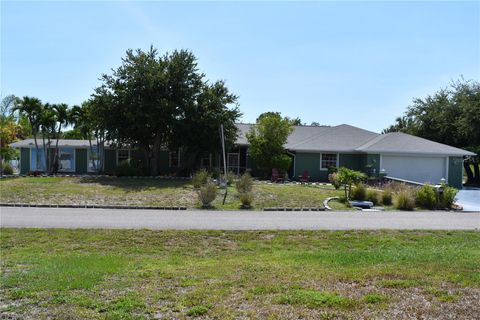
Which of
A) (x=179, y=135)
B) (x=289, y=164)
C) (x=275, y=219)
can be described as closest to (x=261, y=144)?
(x=289, y=164)

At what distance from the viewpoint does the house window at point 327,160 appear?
32312mm

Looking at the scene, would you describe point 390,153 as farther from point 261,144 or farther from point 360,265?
point 360,265

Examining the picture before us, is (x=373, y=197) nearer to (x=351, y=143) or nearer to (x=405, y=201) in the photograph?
(x=405, y=201)

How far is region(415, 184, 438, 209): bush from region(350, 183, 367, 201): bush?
2.20m

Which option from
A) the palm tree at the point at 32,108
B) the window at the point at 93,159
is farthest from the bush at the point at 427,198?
the palm tree at the point at 32,108

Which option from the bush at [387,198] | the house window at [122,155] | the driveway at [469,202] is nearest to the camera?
the driveway at [469,202]

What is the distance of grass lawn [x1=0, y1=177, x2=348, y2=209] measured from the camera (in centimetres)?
1862

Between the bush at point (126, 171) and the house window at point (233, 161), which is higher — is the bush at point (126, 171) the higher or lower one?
the lower one

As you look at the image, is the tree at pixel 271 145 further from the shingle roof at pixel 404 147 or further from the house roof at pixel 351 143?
the shingle roof at pixel 404 147

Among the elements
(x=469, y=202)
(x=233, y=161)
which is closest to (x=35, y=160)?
(x=233, y=161)

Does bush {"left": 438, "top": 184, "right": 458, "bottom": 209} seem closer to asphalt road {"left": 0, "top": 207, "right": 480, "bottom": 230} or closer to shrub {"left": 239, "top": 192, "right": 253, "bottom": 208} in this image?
asphalt road {"left": 0, "top": 207, "right": 480, "bottom": 230}

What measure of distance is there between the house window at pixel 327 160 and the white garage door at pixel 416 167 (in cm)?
351

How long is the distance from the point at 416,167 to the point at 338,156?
204 inches

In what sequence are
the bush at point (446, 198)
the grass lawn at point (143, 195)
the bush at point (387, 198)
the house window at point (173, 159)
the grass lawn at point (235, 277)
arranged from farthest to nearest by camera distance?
1. the house window at point (173, 159)
2. the bush at point (387, 198)
3. the bush at point (446, 198)
4. the grass lawn at point (143, 195)
5. the grass lawn at point (235, 277)
